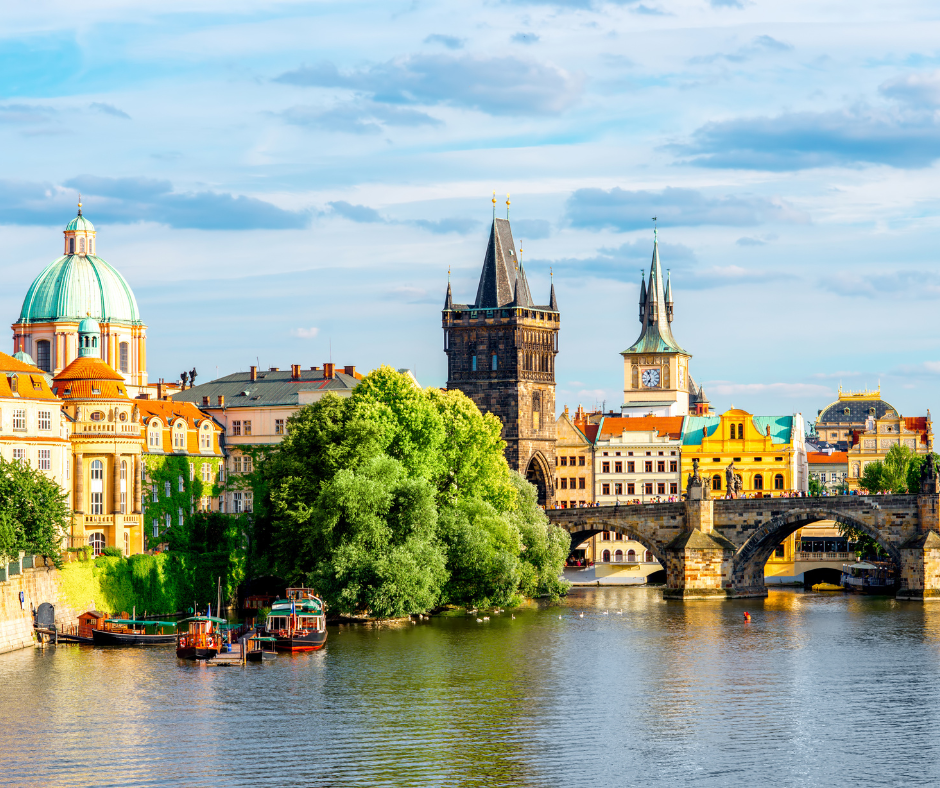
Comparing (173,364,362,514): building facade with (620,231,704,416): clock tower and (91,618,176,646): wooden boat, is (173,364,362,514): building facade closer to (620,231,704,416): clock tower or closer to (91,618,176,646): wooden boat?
(91,618,176,646): wooden boat

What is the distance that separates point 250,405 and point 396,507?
3258 centimetres

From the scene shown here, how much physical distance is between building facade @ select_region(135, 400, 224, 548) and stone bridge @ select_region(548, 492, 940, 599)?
101ft

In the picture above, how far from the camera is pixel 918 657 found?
84750 mm

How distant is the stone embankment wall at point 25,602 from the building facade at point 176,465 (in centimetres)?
1542

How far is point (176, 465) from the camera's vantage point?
108 metres

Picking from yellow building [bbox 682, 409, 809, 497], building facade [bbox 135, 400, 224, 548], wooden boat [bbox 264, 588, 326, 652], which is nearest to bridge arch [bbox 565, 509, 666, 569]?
building facade [bbox 135, 400, 224, 548]

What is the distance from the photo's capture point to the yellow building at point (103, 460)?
9844 cm

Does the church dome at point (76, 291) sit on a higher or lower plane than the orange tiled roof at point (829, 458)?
higher

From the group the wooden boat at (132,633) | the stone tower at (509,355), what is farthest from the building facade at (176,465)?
the stone tower at (509,355)

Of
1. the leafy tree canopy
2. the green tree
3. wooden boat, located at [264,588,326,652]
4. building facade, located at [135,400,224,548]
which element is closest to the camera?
the green tree

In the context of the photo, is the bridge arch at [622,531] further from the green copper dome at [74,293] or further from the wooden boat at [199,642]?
the wooden boat at [199,642]

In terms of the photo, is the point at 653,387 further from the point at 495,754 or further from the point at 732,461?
the point at 495,754

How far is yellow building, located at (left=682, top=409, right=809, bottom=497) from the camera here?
16150 cm

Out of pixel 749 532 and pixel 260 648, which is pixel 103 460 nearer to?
pixel 260 648
